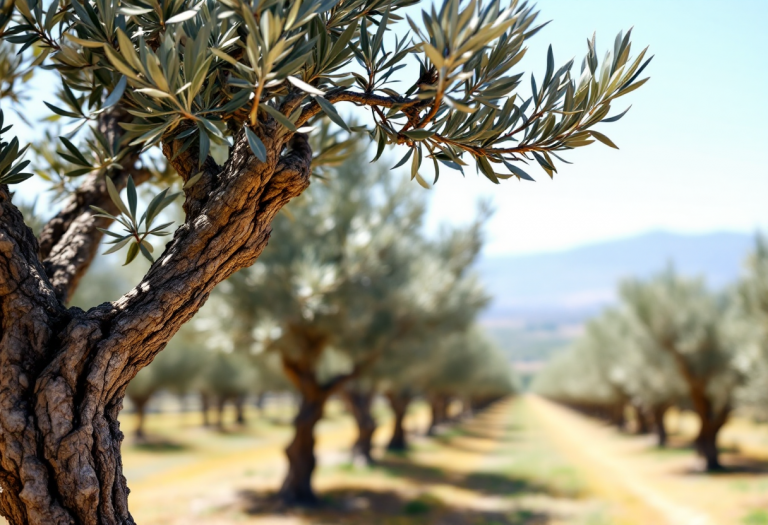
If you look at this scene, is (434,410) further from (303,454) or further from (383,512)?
(303,454)

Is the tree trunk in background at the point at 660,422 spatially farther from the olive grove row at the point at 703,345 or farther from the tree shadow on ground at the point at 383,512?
the tree shadow on ground at the point at 383,512

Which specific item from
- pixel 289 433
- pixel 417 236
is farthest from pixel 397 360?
pixel 289 433

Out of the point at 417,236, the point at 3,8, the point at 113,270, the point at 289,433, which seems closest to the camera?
the point at 3,8

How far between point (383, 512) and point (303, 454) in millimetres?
2386

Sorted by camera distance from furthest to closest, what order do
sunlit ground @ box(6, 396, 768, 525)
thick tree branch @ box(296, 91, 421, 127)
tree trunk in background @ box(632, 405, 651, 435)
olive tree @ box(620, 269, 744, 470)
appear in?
tree trunk in background @ box(632, 405, 651, 435), olive tree @ box(620, 269, 744, 470), sunlit ground @ box(6, 396, 768, 525), thick tree branch @ box(296, 91, 421, 127)

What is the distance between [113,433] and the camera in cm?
244

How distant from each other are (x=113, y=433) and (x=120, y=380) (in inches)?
8.9

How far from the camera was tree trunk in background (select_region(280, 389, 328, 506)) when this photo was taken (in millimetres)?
14328

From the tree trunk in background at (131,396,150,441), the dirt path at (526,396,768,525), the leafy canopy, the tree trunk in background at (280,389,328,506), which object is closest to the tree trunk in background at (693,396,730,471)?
the dirt path at (526,396,768,525)

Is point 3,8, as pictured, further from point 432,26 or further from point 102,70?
point 432,26

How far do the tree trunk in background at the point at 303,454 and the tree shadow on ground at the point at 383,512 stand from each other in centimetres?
34

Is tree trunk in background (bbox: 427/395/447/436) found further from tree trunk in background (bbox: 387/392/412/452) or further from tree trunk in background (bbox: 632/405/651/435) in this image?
tree trunk in background (bbox: 632/405/651/435)

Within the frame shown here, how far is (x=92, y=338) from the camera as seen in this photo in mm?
2357

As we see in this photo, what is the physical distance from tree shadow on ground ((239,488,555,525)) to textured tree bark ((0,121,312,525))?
1172cm
